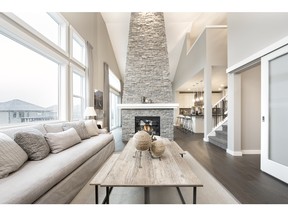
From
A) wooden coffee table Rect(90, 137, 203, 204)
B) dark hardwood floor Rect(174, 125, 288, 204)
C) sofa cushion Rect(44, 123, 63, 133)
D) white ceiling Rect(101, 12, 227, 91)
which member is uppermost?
white ceiling Rect(101, 12, 227, 91)

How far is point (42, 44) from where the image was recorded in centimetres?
333

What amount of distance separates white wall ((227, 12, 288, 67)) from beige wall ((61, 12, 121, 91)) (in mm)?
4111

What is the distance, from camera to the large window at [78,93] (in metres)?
5.14

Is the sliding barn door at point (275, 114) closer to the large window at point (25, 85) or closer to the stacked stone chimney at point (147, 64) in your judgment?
the stacked stone chimney at point (147, 64)

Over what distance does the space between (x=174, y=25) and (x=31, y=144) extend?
7.76m

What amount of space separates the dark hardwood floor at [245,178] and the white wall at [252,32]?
2245mm

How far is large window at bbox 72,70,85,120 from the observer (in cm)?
514

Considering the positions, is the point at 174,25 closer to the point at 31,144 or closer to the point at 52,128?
the point at 52,128

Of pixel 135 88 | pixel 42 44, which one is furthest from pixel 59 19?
pixel 135 88

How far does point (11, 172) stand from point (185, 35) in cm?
907

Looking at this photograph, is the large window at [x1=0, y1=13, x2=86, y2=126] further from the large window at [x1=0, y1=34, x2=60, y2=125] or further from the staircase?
the staircase

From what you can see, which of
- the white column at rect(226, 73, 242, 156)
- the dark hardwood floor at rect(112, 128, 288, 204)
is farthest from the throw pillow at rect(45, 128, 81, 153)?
the white column at rect(226, 73, 242, 156)

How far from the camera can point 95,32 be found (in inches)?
254
